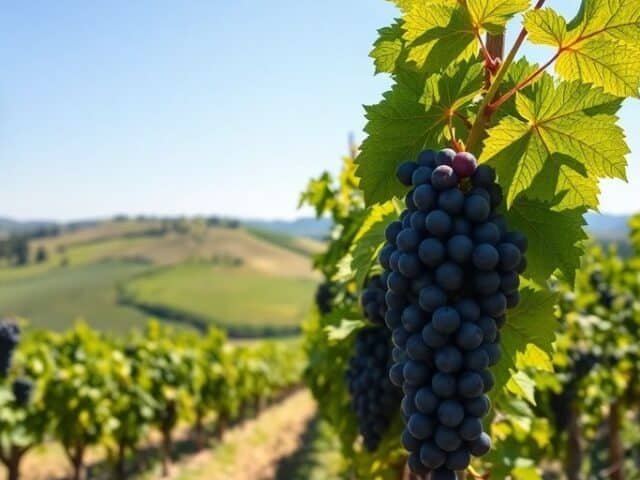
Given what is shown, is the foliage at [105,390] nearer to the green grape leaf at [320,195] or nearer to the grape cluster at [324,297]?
the grape cluster at [324,297]

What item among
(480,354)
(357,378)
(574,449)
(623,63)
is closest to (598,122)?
(623,63)

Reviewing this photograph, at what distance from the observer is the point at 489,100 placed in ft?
6.09

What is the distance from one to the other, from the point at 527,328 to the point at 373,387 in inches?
60.9

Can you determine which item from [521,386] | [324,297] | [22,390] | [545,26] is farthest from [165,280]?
[545,26]

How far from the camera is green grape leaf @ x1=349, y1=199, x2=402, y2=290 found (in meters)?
2.27

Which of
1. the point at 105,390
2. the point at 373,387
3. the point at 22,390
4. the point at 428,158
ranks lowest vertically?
the point at 105,390

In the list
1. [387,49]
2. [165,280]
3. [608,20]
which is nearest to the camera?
[608,20]

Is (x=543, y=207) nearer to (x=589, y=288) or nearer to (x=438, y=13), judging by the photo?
(x=438, y=13)

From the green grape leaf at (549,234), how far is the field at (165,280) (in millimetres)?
77022

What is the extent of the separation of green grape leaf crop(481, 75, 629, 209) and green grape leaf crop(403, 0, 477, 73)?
0.22m

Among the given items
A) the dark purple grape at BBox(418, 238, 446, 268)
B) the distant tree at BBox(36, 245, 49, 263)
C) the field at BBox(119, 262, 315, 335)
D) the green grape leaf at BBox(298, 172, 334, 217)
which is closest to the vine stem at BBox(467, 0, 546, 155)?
the dark purple grape at BBox(418, 238, 446, 268)

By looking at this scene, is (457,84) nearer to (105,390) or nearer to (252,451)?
(105,390)

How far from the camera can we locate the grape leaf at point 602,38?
1.69 m

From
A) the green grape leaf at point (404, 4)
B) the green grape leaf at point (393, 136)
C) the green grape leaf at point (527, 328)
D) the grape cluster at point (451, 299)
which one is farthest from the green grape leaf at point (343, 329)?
the green grape leaf at point (404, 4)
